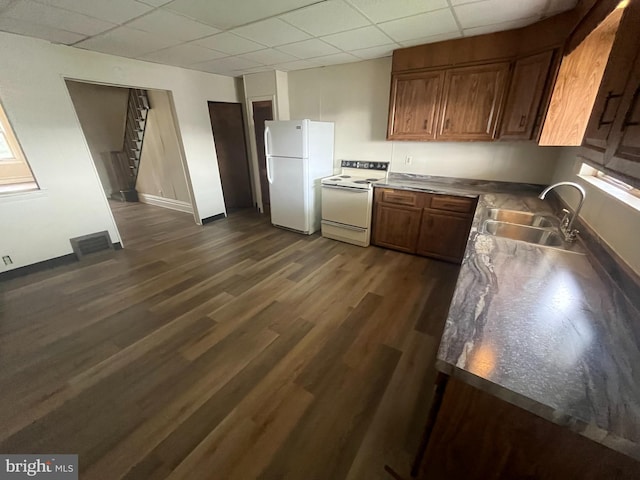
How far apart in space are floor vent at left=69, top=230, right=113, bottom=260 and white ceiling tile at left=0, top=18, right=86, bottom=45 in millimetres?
2102

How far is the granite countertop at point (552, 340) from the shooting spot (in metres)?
0.63

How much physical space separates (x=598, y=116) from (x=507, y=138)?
5.35 ft

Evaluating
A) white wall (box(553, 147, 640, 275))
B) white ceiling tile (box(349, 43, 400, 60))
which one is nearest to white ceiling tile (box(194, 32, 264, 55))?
white ceiling tile (box(349, 43, 400, 60))

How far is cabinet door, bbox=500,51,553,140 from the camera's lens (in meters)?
2.21

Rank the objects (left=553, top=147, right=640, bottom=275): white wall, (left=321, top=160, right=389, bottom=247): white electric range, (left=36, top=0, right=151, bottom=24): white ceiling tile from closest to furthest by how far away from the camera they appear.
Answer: (left=553, top=147, right=640, bottom=275): white wall → (left=36, top=0, right=151, bottom=24): white ceiling tile → (left=321, top=160, right=389, bottom=247): white electric range

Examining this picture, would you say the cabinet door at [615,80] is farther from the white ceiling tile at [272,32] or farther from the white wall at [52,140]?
the white wall at [52,140]

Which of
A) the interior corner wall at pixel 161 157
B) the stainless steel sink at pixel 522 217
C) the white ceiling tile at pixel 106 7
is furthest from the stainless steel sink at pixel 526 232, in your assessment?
the interior corner wall at pixel 161 157

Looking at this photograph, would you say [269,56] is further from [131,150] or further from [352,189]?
[131,150]

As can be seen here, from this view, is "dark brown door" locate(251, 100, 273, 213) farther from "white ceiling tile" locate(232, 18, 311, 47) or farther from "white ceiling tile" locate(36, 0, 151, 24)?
"white ceiling tile" locate(36, 0, 151, 24)

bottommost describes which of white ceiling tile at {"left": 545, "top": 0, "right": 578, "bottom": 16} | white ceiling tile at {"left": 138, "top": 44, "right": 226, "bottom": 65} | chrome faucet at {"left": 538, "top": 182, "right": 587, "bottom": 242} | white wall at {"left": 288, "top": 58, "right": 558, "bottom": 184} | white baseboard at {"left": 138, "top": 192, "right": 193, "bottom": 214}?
white baseboard at {"left": 138, "top": 192, "right": 193, "bottom": 214}

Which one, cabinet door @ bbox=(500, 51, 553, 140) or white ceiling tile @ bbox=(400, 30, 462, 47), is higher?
white ceiling tile @ bbox=(400, 30, 462, 47)

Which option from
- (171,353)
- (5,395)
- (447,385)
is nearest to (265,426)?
(171,353)

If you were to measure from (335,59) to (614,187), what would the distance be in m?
3.21

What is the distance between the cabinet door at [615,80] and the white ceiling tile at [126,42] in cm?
341
